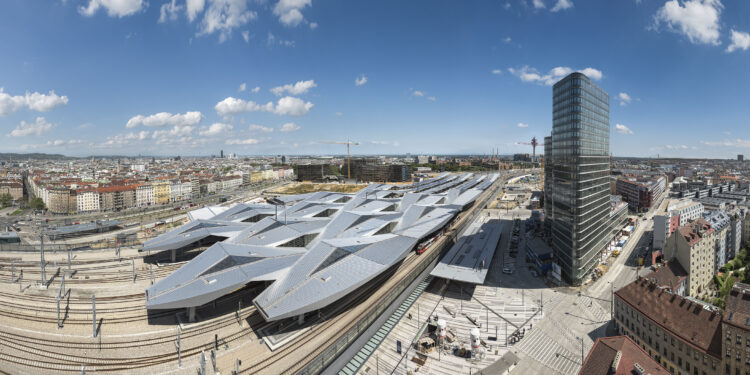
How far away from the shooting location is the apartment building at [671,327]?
2847 centimetres

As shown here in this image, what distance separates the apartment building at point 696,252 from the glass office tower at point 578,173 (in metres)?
10.3

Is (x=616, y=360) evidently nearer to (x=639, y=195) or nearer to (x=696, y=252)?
(x=696, y=252)

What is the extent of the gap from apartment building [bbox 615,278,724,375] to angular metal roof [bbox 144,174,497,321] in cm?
2546

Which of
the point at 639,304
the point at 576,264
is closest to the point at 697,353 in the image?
the point at 639,304

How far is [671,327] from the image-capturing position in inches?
1208

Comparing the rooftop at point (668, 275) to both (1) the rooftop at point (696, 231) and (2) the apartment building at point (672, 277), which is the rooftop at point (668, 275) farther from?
(1) the rooftop at point (696, 231)

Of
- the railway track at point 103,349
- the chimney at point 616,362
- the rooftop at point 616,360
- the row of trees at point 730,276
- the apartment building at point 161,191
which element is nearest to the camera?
the chimney at point 616,362

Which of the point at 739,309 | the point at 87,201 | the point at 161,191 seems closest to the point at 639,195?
the point at 739,309

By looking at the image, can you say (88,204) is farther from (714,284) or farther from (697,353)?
(714,284)

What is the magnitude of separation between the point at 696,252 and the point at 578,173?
22.9 meters

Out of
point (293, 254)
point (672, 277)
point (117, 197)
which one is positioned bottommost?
point (672, 277)

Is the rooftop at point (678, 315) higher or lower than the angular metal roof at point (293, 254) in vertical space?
lower

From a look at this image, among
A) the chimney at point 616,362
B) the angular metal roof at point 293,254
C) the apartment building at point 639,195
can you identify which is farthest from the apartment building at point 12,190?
the apartment building at point 639,195

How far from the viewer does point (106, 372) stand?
85.8 ft
